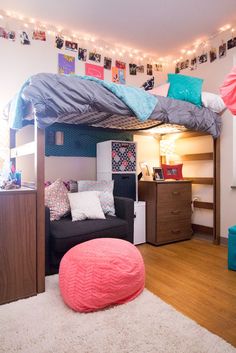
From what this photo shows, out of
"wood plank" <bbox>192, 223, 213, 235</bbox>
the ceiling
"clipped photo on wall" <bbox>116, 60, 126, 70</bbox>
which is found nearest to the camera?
the ceiling

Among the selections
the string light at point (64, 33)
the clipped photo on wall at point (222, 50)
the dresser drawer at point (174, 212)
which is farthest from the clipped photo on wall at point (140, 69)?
→ the dresser drawer at point (174, 212)

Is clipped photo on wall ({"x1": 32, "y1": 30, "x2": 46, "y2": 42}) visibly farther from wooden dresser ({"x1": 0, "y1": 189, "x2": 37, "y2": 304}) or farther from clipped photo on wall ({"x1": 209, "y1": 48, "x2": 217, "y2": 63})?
clipped photo on wall ({"x1": 209, "y1": 48, "x2": 217, "y2": 63})

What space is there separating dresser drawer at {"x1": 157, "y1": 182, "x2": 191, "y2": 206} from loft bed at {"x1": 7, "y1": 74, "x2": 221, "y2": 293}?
81 cm

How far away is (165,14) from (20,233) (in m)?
2.78

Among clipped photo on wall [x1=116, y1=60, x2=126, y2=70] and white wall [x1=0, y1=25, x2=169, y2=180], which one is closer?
white wall [x1=0, y1=25, x2=169, y2=180]

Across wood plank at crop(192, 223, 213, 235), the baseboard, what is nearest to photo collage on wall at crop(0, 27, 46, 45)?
wood plank at crop(192, 223, 213, 235)

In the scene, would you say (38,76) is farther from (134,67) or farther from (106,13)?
(134,67)

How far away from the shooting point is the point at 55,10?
2641 mm

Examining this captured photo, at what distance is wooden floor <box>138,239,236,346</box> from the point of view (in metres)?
1.53

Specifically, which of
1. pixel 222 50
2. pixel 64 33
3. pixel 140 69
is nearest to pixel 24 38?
pixel 64 33

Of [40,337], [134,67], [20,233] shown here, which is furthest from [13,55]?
[40,337]

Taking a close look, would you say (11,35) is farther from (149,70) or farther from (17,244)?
(17,244)

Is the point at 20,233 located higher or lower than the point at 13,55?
lower

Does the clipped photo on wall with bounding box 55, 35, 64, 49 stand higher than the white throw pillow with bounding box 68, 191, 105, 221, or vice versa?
the clipped photo on wall with bounding box 55, 35, 64, 49
